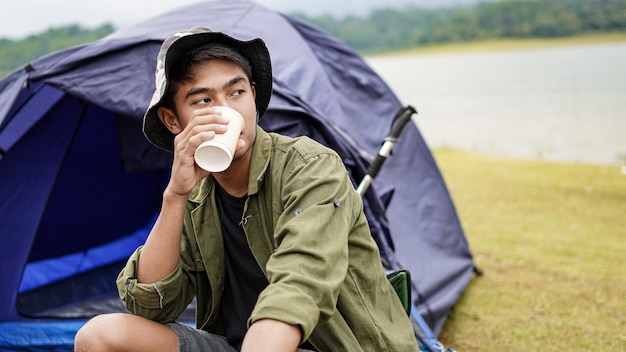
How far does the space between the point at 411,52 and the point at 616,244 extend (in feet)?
165

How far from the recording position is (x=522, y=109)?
60.1 ft

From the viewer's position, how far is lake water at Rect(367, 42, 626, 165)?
39.3 ft

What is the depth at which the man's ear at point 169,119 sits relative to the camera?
185 cm

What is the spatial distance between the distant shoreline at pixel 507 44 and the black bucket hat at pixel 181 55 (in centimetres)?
4615

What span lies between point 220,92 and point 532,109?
57.6 feet

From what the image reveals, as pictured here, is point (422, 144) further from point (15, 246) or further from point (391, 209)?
point (15, 246)

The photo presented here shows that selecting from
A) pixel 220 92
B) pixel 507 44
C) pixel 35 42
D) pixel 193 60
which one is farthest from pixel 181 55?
pixel 507 44

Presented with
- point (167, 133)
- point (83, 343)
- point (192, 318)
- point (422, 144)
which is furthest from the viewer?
point (422, 144)

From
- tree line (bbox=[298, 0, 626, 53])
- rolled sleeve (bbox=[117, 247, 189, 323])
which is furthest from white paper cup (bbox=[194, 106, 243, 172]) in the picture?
tree line (bbox=[298, 0, 626, 53])

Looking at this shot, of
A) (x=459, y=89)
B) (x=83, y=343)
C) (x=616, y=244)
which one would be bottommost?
(x=459, y=89)

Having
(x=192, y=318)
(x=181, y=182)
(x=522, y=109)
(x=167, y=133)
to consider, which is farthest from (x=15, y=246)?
(x=522, y=109)

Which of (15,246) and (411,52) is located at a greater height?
(15,246)

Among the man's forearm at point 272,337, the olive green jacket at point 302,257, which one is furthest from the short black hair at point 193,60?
the man's forearm at point 272,337

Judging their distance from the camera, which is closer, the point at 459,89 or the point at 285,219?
the point at 285,219
